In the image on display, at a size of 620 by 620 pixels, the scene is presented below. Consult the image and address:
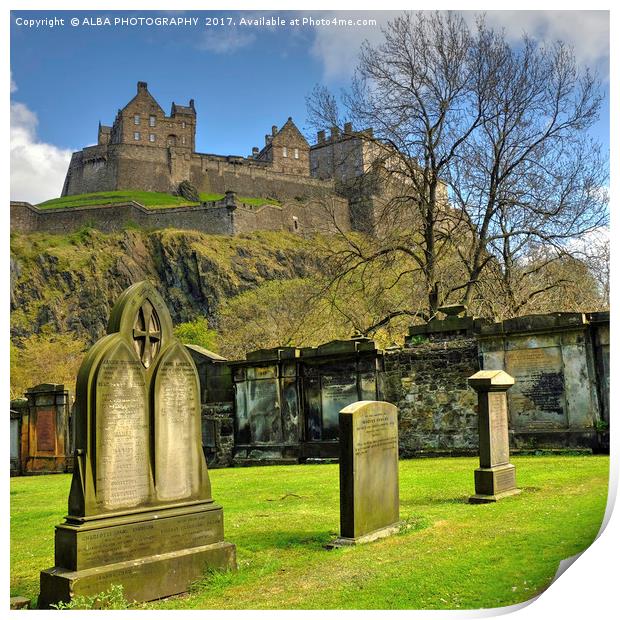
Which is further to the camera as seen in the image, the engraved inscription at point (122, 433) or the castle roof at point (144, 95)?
the castle roof at point (144, 95)

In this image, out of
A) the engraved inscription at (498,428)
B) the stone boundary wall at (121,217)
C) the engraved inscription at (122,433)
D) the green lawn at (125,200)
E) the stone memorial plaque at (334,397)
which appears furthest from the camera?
the green lawn at (125,200)

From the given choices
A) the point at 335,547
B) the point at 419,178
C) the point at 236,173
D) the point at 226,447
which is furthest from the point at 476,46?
Answer: the point at 236,173

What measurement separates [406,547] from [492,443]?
8.16 ft

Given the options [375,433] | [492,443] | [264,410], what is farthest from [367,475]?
[264,410]

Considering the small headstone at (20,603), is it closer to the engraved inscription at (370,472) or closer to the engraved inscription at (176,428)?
the engraved inscription at (176,428)

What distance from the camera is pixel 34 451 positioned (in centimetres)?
1611

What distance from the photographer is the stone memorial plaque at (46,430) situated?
15781mm

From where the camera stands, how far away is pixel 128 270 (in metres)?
56.2

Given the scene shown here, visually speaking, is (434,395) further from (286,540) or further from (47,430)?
(47,430)

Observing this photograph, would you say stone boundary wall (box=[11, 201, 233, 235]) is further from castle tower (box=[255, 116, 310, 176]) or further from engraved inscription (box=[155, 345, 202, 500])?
engraved inscription (box=[155, 345, 202, 500])

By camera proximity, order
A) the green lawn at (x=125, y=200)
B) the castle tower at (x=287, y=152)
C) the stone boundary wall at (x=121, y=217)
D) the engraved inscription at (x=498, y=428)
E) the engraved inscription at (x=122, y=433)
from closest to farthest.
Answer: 1. the engraved inscription at (x=122, y=433)
2. the engraved inscription at (x=498, y=428)
3. the stone boundary wall at (x=121, y=217)
4. the green lawn at (x=125, y=200)
5. the castle tower at (x=287, y=152)

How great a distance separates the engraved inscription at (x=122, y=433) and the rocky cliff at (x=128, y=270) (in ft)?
155

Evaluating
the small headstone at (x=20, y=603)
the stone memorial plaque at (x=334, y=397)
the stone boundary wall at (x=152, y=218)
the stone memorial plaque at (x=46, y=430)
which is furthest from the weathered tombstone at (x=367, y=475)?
the stone boundary wall at (x=152, y=218)
